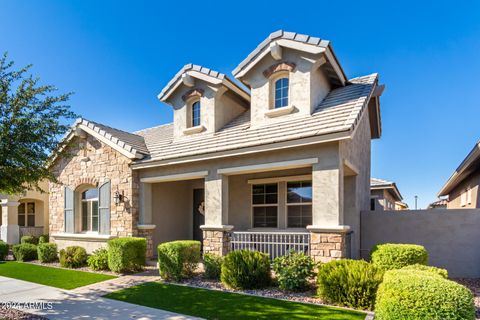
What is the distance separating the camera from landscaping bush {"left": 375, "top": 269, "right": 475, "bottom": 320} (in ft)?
13.1

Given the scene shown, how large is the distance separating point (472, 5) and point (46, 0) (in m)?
14.0

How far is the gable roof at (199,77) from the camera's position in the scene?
1145cm

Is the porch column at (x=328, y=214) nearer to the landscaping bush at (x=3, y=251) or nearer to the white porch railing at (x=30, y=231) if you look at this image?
the landscaping bush at (x=3, y=251)

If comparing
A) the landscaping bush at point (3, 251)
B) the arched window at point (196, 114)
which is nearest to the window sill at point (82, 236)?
the landscaping bush at point (3, 251)

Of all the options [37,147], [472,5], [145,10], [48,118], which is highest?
[145,10]

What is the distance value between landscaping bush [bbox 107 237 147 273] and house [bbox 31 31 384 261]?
1252 millimetres

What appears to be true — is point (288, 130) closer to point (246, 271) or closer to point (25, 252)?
point (246, 271)

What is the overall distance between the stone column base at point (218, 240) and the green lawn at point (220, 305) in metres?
1.78

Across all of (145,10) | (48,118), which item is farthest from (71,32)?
(48,118)

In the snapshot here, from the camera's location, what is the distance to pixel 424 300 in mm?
4090

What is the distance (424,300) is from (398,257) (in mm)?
3495

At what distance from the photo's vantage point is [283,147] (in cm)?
880

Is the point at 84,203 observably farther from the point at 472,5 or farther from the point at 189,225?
the point at 472,5

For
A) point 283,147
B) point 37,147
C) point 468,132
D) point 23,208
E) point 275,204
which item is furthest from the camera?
point 23,208
